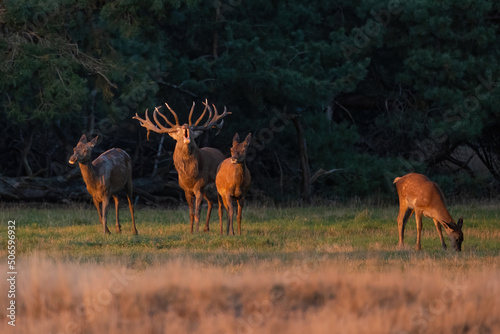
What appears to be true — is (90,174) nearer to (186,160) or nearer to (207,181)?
(186,160)

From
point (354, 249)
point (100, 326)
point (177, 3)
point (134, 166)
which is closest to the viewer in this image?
point (100, 326)

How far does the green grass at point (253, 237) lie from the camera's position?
524 inches

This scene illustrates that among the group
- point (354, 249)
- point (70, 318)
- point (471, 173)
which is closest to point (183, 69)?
point (471, 173)

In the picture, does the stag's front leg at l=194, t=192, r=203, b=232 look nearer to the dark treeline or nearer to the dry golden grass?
the dark treeline

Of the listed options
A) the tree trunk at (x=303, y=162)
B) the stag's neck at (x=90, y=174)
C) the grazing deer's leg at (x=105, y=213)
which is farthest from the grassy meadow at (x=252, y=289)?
the tree trunk at (x=303, y=162)

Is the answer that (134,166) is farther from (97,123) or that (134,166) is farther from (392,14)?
(392,14)

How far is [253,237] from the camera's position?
15641mm

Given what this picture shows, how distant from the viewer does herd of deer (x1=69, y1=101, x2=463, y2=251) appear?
14.9 meters

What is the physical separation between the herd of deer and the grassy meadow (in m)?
0.76

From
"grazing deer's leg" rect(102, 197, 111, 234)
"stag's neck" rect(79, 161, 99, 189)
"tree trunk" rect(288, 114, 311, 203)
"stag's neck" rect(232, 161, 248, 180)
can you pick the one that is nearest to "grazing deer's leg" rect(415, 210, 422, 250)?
"stag's neck" rect(232, 161, 248, 180)

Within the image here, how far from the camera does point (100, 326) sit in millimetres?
8773

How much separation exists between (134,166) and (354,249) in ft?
43.1

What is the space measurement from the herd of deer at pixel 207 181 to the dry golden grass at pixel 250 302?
14.3 feet

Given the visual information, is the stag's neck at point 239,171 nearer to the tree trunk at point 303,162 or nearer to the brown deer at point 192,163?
the brown deer at point 192,163
